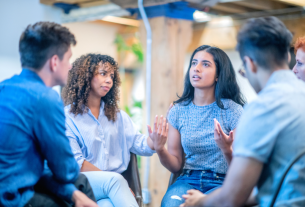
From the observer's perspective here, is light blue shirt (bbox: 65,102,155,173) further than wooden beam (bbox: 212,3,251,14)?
No

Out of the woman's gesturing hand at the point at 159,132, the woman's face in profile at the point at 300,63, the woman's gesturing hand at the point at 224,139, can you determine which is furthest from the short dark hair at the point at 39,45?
the woman's face in profile at the point at 300,63

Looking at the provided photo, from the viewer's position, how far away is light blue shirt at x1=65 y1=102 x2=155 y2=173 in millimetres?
1984

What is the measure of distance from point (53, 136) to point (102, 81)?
90 cm

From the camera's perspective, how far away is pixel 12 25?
3615mm

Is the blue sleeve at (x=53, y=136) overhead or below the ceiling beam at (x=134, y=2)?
below

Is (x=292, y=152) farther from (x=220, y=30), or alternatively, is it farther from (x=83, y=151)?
(x=220, y=30)

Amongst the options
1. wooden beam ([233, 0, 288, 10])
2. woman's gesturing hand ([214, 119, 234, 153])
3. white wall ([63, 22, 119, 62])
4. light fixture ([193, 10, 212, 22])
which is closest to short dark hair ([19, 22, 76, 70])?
woman's gesturing hand ([214, 119, 234, 153])

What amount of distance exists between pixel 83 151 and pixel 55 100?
0.79 meters

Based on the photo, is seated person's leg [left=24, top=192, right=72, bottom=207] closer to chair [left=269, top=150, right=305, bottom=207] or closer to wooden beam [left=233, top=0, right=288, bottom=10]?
chair [left=269, top=150, right=305, bottom=207]

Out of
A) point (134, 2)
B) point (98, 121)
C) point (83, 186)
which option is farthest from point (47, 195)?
point (134, 2)

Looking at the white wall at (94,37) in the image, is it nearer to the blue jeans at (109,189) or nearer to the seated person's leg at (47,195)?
the blue jeans at (109,189)

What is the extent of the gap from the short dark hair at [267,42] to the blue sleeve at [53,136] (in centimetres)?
74

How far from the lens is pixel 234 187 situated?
1052 mm

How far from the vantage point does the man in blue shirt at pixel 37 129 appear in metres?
1.21
